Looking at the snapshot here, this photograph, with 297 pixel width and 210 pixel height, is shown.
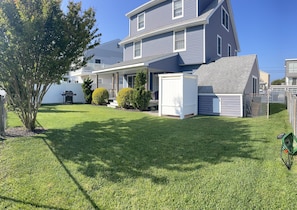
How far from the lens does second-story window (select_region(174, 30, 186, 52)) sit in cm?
1571

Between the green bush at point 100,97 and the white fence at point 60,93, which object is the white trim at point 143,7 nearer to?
the green bush at point 100,97

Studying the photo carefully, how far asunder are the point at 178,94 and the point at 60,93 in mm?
14366

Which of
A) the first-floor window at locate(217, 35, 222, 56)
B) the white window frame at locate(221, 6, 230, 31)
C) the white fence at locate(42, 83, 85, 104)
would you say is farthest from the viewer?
the white fence at locate(42, 83, 85, 104)

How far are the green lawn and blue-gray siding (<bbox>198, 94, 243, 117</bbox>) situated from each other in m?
4.43

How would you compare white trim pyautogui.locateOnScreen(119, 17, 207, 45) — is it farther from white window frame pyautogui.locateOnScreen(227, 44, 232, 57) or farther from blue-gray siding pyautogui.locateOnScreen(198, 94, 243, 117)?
white window frame pyautogui.locateOnScreen(227, 44, 232, 57)

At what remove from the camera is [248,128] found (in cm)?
766

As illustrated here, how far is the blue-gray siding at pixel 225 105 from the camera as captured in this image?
10727mm

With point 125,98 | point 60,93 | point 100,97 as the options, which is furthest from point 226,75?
point 60,93

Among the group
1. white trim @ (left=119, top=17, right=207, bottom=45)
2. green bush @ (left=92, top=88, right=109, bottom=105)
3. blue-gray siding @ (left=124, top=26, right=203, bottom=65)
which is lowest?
green bush @ (left=92, top=88, right=109, bottom=105)

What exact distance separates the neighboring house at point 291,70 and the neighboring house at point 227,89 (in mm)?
37495

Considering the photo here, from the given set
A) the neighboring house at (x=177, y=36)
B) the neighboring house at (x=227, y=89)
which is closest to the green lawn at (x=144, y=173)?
the neighboring house at (x=227, y=89)

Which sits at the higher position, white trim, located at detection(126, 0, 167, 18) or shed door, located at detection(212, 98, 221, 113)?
white trim, located at detection(126, 0, 167, 18)

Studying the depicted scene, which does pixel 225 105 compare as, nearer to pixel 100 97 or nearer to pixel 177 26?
pixel 177 26

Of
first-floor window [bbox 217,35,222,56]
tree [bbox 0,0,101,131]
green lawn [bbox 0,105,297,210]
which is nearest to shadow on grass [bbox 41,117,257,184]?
green lawn [bbox 0,105,297,210]
